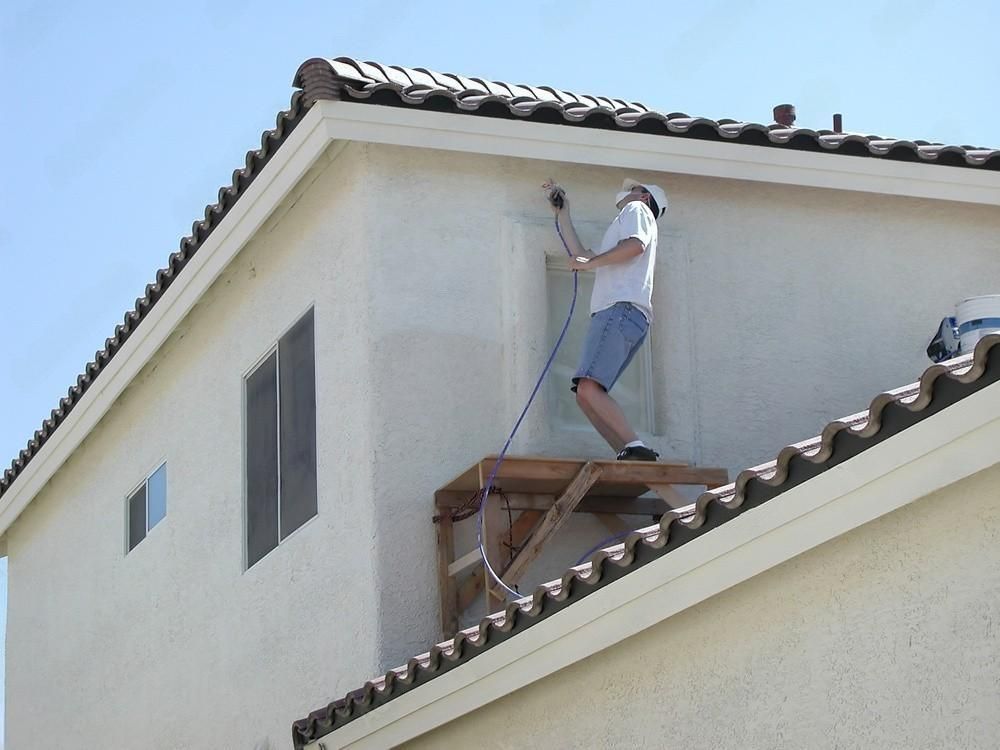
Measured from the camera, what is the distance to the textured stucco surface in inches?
424

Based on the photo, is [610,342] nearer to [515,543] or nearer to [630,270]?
[630,270]

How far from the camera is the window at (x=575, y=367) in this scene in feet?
37.0

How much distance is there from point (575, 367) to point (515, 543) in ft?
4.51

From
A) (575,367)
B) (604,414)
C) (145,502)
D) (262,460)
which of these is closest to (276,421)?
(262,460)

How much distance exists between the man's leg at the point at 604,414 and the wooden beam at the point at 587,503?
33 centimetres

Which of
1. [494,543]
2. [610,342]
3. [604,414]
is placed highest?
[610,342]

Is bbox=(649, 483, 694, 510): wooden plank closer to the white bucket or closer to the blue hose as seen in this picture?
the blue hose

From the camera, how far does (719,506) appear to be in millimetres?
7070

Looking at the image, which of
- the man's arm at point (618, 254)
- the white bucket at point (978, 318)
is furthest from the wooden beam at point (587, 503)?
the white bucket at point (978, 318)

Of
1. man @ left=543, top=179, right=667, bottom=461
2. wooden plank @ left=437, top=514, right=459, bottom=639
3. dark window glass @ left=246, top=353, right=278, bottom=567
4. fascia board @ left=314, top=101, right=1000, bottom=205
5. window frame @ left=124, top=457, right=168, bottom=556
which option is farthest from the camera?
window frame @ left=124, top=457, right=168, bottom=556

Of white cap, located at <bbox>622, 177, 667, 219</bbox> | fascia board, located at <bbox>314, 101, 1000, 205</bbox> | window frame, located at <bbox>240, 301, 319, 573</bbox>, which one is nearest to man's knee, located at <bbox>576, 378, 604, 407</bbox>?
white cap, located at <bbox>622, 177, 667, 219</bbox>

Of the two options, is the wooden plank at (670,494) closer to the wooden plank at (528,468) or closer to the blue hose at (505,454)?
the wooden plank at (528,468)

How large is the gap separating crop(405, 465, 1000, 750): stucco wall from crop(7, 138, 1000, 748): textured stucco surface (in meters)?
2.79

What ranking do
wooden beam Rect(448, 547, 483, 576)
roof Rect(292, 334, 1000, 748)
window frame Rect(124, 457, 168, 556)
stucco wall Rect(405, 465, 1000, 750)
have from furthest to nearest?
1. window frame Rect(124, 457, 168, 556)
2. wooden beam Rect(448, 547, 483, 576)
3. stucco wall Rect(405, 465, 1000, 750)
4. roof Rect(292, 334, 1000, 748)
